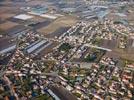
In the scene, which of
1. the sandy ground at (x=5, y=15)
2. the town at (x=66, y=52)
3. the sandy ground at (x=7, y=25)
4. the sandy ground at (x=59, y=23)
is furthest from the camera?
the sandy ground at (x=5, y=15)

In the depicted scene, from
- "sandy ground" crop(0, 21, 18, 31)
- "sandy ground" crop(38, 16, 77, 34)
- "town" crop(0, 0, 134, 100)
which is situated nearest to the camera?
"town" crop(0, 0, 134, 100)

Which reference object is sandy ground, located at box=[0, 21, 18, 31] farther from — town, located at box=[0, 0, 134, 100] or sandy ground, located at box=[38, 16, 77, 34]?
sandy ground, located at box=[38, 16, 77, 34]

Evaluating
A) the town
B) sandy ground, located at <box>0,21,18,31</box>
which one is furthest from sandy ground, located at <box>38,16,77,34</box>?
sandy ground, located at <box>0,21,18,31</box>

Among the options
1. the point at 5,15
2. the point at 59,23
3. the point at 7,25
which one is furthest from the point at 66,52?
the point at 5,15

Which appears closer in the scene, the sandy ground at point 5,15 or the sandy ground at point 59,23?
the sandy ground at point 59,23

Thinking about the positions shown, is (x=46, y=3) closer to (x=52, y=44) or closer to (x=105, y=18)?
(x=105, y=18)

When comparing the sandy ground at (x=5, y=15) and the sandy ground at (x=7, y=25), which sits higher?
the sandy ground at (x=5, y=15)

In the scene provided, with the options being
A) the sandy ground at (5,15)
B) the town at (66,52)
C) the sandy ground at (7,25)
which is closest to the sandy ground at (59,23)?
the town at (66,52)

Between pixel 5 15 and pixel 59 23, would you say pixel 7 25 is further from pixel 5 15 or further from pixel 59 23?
pixel 59 23

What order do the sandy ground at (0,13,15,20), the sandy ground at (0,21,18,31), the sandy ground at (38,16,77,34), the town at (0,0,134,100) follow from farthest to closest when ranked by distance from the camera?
1. the sandy ground at (0,13,15,20)
2. the sandy ground at (0,21,18,31)
3. the sandy ground at (38,16,77,34)
4. the town at (0,0,134,100)

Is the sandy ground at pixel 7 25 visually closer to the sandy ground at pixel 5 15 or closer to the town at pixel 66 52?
the town at pixel 66 52
